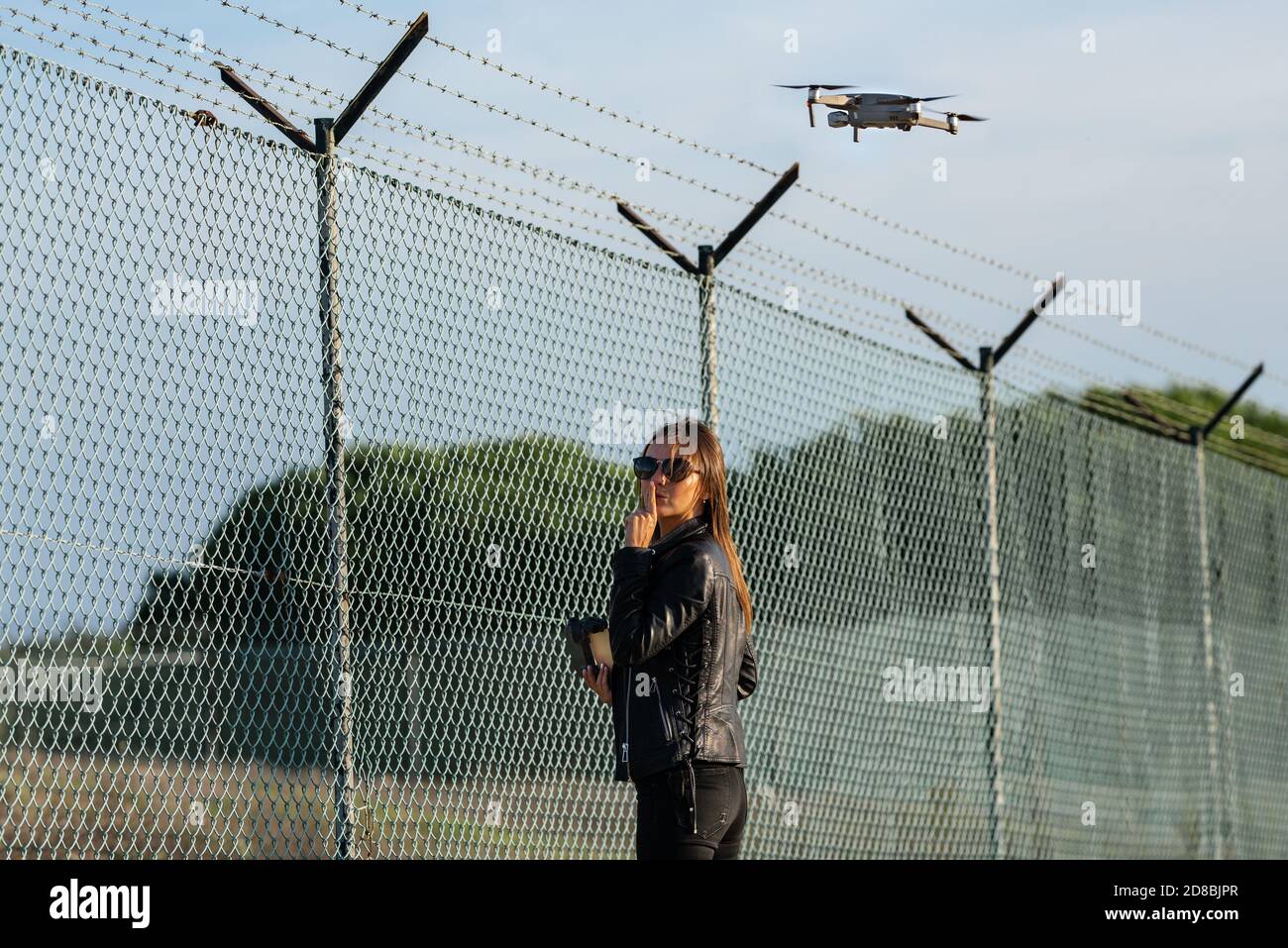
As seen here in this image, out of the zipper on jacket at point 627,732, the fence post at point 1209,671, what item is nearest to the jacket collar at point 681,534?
the zipper on jacket at point 627,732

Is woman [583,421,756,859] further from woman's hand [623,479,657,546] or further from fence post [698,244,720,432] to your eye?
fence post [698,244,720,432]

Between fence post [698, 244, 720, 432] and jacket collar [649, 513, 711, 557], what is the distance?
1.84 m

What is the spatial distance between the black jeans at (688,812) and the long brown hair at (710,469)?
17.6 inches

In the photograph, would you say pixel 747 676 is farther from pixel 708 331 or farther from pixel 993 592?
pixel 993 592

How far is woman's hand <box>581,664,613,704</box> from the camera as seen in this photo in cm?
434

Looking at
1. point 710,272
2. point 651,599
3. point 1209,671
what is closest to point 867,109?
point 710,272

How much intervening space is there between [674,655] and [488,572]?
120 cm

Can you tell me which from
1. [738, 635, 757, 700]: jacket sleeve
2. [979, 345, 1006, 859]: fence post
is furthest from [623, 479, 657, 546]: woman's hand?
[979, 345, 1006, 859]: fence post

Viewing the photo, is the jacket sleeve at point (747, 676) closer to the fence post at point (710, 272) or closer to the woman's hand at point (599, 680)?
the woman's hand at point (599, 680)

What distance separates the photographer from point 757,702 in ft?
21.1

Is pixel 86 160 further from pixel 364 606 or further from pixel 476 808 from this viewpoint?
pixel 476 808

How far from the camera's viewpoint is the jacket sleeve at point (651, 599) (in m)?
4.04
